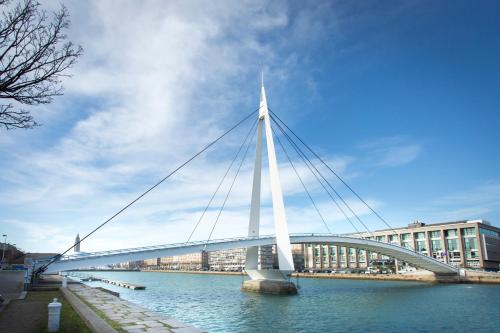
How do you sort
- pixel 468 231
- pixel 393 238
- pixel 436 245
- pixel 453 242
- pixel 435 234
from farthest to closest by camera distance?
pixel 393 238, pixel 435 234, pixel 436 245, pixel 453 242, pixel 468 231

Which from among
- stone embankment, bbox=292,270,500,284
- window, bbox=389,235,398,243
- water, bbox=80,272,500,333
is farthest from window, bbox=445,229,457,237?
water, bbox=80,272,500,333

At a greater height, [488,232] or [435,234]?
[488,232]

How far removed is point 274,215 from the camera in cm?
4428

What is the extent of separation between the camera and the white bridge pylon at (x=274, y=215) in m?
42.2

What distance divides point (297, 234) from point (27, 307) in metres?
41.0

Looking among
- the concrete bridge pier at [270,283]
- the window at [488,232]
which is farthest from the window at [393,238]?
the concrete bridge pier at [270,283]

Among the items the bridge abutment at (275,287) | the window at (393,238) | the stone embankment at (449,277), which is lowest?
the stone embankment at (449,277)

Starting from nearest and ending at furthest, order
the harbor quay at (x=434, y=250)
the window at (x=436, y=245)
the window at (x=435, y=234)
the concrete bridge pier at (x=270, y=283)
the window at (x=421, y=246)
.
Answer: the concrete bridge pier at (x=270, y=283) → the harbor quay at (x=434, y=250) → the window at (x=436, y=245) → the window at (x=435, y=234) → the window at (x=421, y=246)

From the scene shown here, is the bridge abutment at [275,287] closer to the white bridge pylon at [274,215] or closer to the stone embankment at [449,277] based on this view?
the white bridge pylon at [274,215]

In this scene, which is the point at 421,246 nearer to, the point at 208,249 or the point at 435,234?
the point at 435,234

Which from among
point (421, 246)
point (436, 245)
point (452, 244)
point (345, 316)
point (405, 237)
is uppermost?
point (405, 237)

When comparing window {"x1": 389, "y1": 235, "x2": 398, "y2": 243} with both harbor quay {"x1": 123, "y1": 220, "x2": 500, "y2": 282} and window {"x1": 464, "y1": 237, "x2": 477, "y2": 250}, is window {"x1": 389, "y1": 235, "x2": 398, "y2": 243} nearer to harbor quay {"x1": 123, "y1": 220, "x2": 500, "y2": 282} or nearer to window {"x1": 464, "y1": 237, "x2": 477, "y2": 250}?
harbor quay {"x1": 123, "y1": 220, "x2": 500, "y2": 282}

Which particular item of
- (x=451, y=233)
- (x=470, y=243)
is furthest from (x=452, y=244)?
(x=470, y=243)

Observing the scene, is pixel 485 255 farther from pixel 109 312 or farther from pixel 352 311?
pixel 109 312
